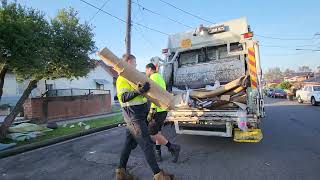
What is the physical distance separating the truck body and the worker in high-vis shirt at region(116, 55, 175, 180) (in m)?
2.25

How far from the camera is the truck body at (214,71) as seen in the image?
6.47m

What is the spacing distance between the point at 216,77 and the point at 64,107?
33.2ft

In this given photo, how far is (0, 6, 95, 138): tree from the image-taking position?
8445 millimetres

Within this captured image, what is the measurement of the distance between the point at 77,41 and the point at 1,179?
22.5 feet

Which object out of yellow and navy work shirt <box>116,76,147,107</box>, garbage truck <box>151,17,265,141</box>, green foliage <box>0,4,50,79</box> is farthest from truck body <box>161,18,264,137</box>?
green foliage <box>0,4,50,79</box>

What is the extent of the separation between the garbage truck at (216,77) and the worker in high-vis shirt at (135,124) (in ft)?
7.44

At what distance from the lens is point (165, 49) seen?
8.88 m

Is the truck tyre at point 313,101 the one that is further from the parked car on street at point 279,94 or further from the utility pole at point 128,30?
the parked car on street at point 279,94

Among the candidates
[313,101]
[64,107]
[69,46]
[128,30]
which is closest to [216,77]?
[69,46]

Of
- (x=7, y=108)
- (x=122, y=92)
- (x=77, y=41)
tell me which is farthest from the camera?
(x=7, y=108)

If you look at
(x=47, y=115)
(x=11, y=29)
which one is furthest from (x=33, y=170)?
(x=47, y=115)

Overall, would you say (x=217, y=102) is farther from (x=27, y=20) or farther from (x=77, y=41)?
(x=77, y=41)

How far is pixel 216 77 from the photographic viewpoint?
26.7 feet

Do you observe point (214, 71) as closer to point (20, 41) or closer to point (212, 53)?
point (212, 53)
